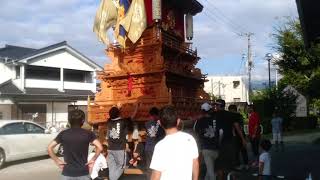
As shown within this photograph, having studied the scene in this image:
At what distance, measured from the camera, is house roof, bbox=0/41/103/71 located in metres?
34.4

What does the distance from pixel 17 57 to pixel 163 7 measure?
64.9 feet

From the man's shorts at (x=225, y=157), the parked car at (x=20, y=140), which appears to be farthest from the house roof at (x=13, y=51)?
the man's shorts at (x=225, y=157)

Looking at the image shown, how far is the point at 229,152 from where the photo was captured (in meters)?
8.96

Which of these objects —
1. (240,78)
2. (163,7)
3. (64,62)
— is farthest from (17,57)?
(240,78)

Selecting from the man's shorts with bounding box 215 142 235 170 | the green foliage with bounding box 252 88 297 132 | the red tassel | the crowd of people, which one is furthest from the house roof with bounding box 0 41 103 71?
the man's shorts with bounding box 215 142 235 170

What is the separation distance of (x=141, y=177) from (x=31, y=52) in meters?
26.7

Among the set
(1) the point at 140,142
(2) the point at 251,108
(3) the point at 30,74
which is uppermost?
(3) the point at 30,74

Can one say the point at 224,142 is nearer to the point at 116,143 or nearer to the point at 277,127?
the point at 116,143

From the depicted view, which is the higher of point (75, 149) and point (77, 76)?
point (77, 76)

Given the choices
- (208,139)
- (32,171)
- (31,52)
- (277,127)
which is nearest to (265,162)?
(208,139)

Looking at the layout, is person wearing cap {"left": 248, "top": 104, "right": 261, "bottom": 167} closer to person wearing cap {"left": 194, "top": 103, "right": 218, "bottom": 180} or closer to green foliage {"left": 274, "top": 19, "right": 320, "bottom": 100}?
person wearing cap {"left": 194, "top": 103, "right": 218, "bottom": 180}

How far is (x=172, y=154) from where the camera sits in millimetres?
4527

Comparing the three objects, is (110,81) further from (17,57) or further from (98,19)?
(17,57)

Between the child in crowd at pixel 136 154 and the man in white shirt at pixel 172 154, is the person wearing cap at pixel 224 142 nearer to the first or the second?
the child in crowd at pixel 136 154
